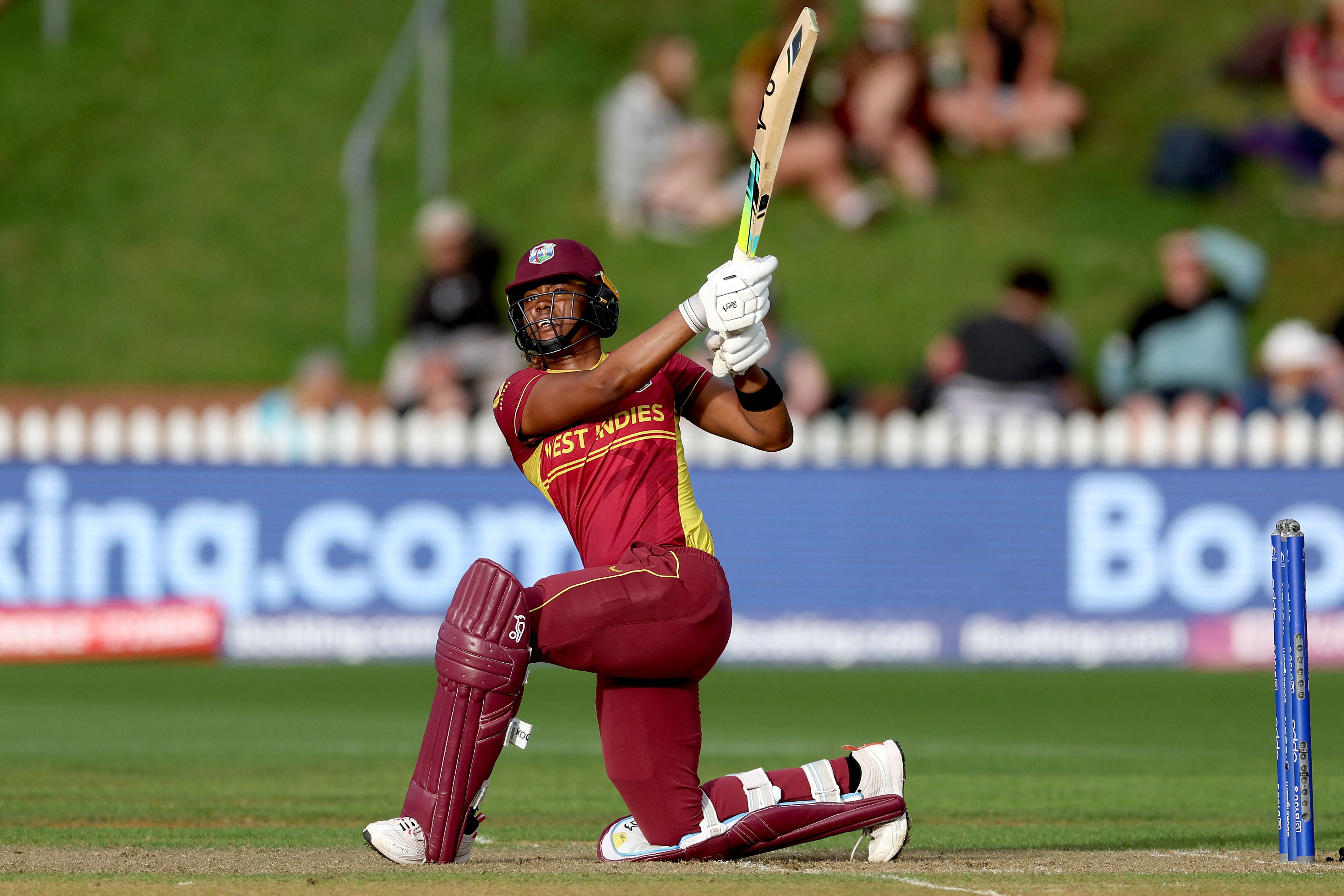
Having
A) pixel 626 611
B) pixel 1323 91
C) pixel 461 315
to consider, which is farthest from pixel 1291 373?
pixel 626 611

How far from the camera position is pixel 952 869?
582cm

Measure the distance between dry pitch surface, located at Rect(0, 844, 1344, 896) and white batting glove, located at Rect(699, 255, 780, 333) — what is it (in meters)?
1.50

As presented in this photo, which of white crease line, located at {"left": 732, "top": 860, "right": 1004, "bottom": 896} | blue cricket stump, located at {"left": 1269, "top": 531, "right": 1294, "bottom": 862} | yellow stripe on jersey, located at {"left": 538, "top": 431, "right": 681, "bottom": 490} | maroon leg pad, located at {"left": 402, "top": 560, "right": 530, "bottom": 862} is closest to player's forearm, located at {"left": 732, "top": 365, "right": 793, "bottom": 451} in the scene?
yellow stripe on jersey, located at {"left": 538, "top": 431, "right": 681, "bottom": 490}

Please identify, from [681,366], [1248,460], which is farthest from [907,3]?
[681,366]

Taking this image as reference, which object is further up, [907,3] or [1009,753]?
[907,3]

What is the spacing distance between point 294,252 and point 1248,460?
450 inches

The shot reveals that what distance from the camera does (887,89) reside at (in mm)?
18969

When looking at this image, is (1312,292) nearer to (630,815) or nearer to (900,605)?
(900,605)

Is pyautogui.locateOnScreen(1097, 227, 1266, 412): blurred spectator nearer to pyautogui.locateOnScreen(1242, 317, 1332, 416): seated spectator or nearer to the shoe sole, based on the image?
pyautogui.locateOnScreen(1242, 317, 1332, 416): seated spectator

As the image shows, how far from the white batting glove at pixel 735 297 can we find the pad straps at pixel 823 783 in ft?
4.67

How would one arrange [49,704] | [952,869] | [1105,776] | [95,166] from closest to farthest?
[952,869] → [1105,776] → [49,704] → [95,166]

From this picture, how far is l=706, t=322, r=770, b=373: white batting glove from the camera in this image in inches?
221

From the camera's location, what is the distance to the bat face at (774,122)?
5.87 meters

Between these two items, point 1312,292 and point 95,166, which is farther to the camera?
point 95,166
